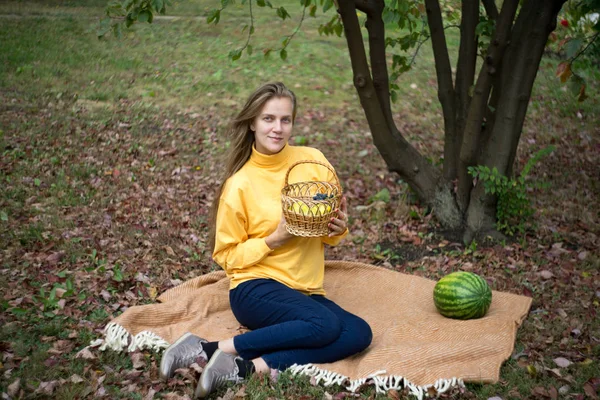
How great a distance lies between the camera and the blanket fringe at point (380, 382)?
12.3 ft

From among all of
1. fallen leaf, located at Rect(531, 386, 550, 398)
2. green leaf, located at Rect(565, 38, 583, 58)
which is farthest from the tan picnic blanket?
green leaf, located at Rect(565, 38, 583, 58)

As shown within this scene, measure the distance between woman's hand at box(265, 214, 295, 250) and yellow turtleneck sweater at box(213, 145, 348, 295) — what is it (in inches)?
1.8

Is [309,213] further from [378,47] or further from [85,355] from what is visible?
[378,47]

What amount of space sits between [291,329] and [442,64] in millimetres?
3526

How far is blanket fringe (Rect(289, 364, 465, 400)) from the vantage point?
3738 millimetres

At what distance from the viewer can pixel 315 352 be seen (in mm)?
3943

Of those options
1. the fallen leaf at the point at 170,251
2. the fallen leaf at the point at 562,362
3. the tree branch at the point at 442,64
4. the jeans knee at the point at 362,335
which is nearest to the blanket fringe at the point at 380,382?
the jeans knee at the point at 362,335

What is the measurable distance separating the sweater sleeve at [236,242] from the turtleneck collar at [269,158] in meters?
0.39

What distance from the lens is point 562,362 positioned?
4000mm

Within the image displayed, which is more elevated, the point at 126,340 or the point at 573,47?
the point at 573,47

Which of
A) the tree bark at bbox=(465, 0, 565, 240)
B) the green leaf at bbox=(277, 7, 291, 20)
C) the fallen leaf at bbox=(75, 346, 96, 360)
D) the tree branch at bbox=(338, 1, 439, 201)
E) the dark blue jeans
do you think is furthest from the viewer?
the green leaf at bbox=(277, 7, 291, 20)

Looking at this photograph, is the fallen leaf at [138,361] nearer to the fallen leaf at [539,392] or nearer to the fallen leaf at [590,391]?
the fallen leaf at [539,392]

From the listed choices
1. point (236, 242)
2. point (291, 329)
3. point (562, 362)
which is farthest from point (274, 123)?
point (562, 362)

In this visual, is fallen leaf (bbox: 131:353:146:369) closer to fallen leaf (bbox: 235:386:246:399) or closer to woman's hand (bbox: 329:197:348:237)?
fallen leaf (bbox: 235:386:246:399)
